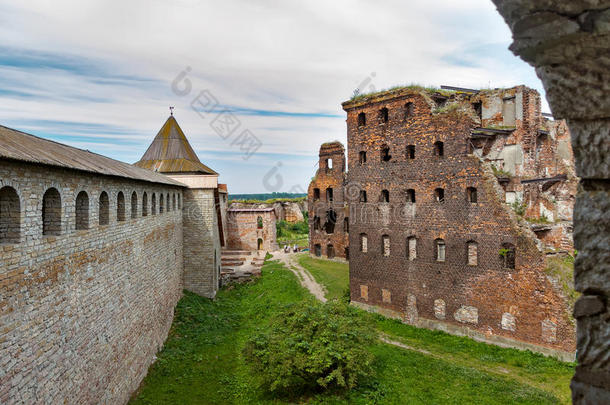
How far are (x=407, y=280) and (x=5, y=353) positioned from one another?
583 inches

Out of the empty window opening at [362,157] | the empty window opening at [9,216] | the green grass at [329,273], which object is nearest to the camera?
the empty window opening at [9,216]

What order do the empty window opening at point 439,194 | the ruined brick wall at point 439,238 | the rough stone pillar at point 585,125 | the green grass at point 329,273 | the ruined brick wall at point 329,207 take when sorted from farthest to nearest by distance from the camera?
1. the ruined brick wall at point 329,207
2. the green grass at point 329,273
3. the empty window opening at point 439,194
4. the ruined brick wall at point 439,238
5. the rough stone pillar at point 585,125

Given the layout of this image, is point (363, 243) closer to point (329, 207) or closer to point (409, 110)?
point (409, 110)

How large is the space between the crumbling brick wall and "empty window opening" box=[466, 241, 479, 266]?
Result: 1577 centimetres

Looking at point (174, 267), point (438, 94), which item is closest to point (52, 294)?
point (174, 267)

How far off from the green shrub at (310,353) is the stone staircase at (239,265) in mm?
14189

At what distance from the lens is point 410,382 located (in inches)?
466

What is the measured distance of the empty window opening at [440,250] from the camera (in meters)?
16.4

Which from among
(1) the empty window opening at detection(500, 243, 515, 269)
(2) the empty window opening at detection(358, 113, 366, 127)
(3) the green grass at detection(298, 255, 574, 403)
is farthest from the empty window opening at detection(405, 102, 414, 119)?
(3) the green grass at detection(298, 255, 574, 403)

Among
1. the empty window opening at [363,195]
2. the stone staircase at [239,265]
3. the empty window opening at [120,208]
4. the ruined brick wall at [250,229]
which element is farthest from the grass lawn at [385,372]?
the ruined brick wall at [250,229]

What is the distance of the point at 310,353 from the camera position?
1106 cm

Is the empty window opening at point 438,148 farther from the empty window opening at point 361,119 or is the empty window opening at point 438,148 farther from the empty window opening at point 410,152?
the empty window opening at point 361,119

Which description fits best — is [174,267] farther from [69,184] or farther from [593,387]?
[593,387]

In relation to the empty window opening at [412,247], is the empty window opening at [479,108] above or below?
above
